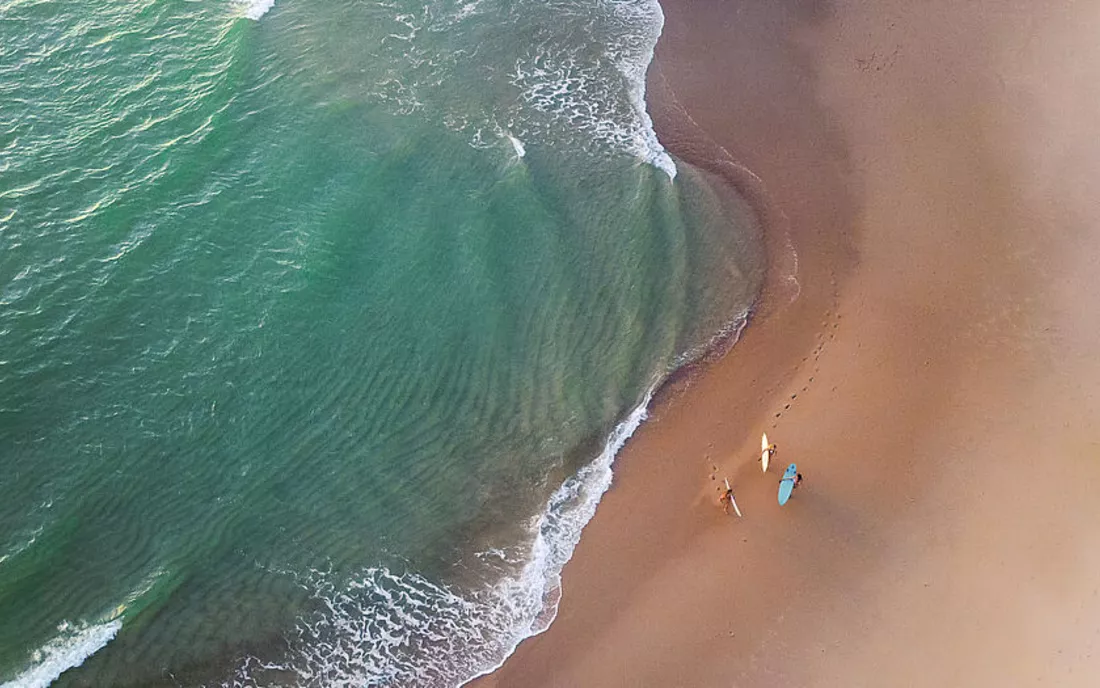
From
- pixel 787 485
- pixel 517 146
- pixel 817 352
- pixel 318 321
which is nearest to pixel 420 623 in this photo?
pixel 318 321

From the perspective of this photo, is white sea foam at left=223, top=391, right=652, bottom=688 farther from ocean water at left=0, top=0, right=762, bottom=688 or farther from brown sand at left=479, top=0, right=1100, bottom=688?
brown sand at left=479, top=0, right=1100, bottom=688

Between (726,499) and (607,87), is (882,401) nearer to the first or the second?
(726,499)

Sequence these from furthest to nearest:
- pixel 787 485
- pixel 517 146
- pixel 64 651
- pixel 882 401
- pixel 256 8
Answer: pixel 256 8
pixel 517 146
pixel 882 401
pixel 787 485
pixel 64 651

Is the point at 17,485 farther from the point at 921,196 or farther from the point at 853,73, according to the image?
the point at 853,73

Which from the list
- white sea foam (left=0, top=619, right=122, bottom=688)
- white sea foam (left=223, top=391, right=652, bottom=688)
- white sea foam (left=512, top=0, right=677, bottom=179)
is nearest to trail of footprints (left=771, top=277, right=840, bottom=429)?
white sea foam (left=223, top=391, right=652, bottom=688)

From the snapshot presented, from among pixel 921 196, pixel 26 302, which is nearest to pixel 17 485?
pixel 26 302

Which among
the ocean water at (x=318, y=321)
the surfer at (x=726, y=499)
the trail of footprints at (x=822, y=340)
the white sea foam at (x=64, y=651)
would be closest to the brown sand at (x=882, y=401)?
the trail of footprints at (x=822, y=340)
